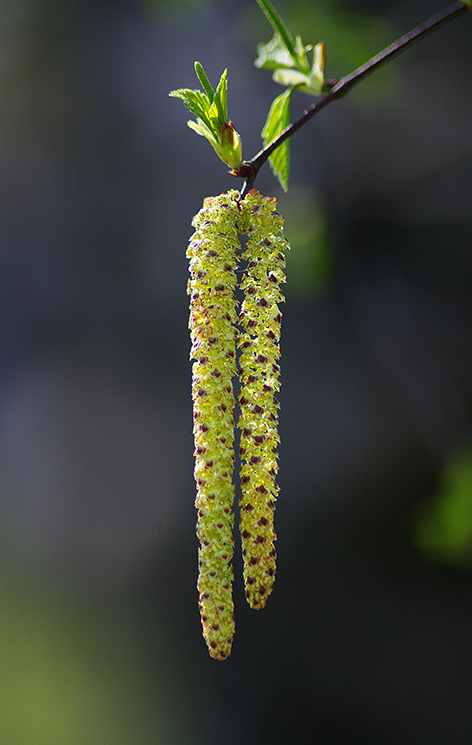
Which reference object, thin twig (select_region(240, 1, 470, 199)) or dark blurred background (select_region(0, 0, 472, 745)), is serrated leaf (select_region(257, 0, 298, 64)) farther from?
dark blurred background (select_region(0, 0, 472, 745))

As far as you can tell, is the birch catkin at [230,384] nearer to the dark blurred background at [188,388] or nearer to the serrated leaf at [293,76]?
the serrated leaf at [293,76]

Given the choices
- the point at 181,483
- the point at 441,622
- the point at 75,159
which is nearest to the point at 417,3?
the point at 75,159

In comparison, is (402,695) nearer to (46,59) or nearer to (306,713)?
(306,713)

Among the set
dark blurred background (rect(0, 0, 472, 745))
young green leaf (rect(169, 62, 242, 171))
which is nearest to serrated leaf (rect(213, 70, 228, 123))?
young green leaf (rect(169, 62, 242, 171))

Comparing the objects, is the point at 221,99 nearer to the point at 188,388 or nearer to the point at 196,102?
the point at 196,102

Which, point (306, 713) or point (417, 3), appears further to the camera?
point (306, 713)

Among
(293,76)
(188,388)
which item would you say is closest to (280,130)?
(293,76)
